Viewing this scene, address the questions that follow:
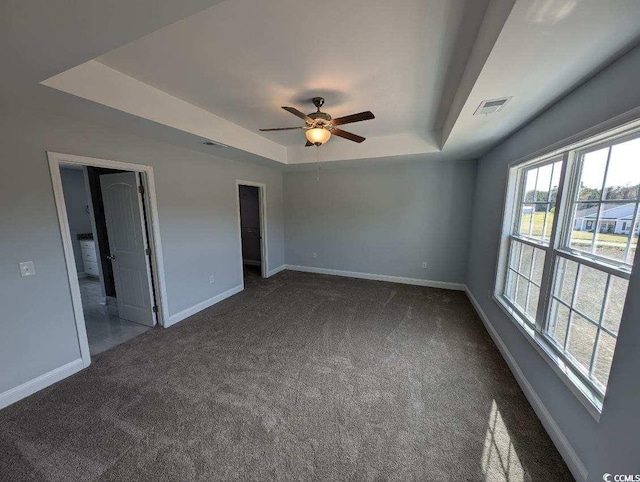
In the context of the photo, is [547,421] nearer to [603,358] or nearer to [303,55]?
[603,358]

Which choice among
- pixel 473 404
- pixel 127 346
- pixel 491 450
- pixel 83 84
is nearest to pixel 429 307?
pixel 473 404

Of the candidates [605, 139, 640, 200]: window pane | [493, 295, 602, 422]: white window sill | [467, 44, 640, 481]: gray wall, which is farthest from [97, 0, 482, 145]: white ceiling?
[493, 295, 602, 422]: white window sill

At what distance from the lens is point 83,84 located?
69.8 inches

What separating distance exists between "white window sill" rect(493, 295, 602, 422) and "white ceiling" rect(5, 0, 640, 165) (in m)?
1.87

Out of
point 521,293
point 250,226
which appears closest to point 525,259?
point 521,293

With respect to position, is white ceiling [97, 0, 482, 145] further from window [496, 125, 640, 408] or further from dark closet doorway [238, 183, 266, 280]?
dark closet doorway [238, 183, 266, 280]

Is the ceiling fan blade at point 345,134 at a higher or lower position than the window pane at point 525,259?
higher

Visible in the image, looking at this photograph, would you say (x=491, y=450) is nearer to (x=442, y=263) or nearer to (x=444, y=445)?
(x=444, y=445)

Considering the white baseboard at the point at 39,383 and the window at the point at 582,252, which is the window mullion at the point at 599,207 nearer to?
the window at the point at 582,252

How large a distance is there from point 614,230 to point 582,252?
0.30 m

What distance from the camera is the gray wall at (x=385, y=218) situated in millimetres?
4344

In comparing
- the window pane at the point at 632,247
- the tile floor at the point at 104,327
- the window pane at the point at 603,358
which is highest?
the window pane at the point at 632,247

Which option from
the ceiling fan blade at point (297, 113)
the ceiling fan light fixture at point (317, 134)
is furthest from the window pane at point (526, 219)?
the ceiling fan blade at point (297, 113)

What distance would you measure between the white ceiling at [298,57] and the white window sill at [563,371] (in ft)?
6.14
